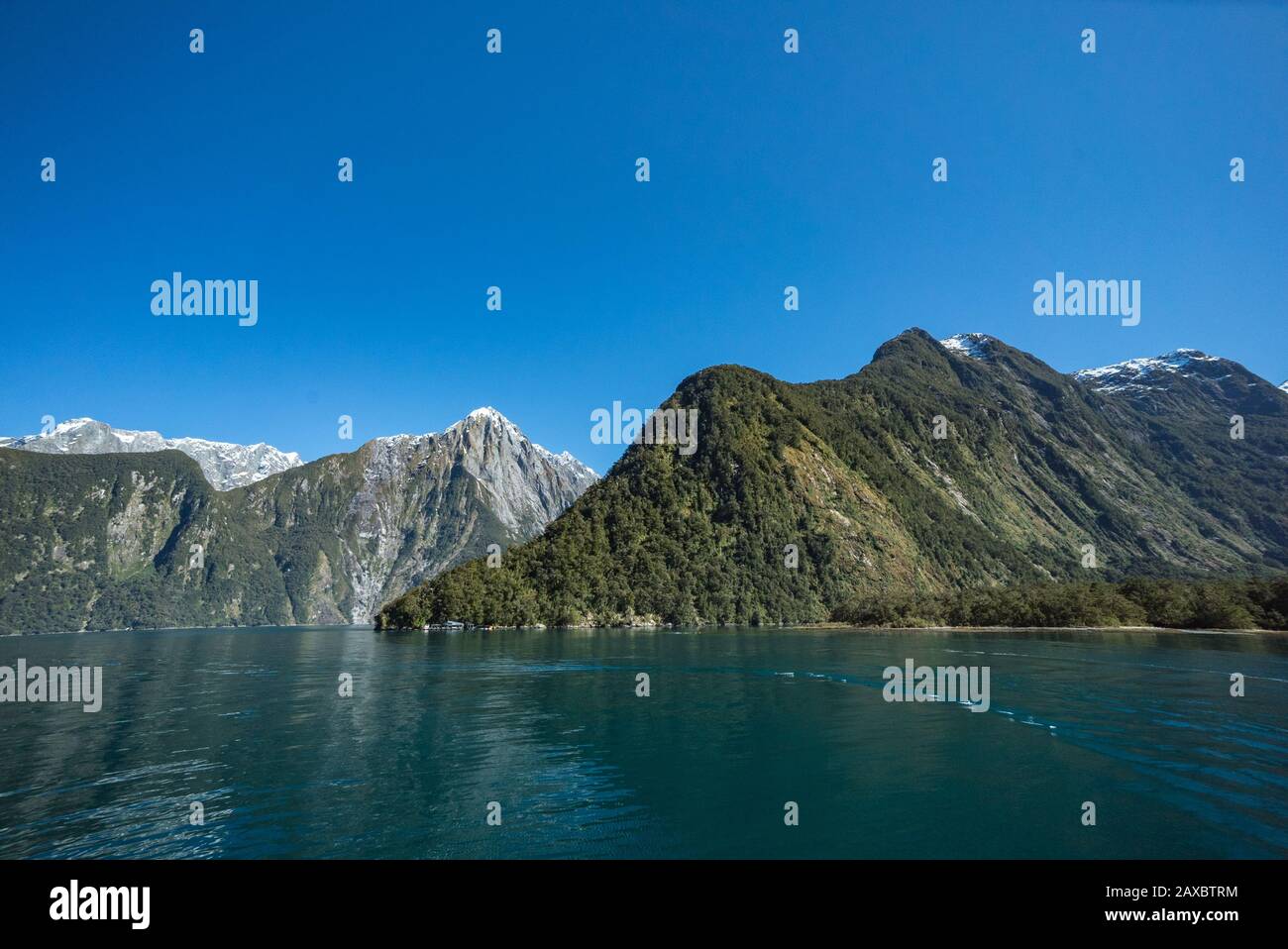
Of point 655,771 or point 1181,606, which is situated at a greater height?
point 655,771

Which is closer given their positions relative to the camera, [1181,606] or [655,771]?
[655,771]

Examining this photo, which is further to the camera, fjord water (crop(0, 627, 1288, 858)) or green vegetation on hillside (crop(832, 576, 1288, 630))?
green vegetation on hillside (crop(832, 576, 1288, 630))

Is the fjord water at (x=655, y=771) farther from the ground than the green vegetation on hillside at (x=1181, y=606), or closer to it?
farther from the ground

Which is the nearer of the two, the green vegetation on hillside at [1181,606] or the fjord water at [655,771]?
the fjord water at [655,771]

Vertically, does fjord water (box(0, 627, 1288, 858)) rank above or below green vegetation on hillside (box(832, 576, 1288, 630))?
above

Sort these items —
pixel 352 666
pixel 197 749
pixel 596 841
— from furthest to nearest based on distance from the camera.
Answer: pixel 352 666 → pixel 197 749 → pixel 596 841
